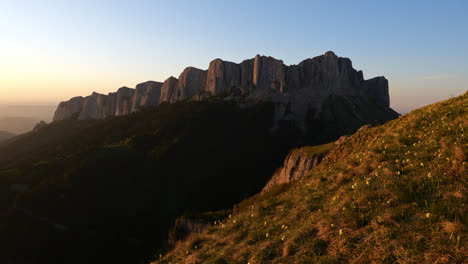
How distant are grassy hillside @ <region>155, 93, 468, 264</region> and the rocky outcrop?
72.7 ft

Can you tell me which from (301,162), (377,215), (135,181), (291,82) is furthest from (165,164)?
(291,82)

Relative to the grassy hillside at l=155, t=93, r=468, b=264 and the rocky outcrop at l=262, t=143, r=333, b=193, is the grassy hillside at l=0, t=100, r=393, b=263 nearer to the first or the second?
the rocky outcrop at l=262, t=143, r=333, b=193

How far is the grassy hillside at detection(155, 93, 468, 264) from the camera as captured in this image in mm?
6270

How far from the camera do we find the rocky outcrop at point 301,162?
36.8 metres

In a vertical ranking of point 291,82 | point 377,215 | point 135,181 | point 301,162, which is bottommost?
point 135,181

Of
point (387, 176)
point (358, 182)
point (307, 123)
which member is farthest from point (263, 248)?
point (307, 123)

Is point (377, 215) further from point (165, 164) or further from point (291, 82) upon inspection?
point (291, 82)

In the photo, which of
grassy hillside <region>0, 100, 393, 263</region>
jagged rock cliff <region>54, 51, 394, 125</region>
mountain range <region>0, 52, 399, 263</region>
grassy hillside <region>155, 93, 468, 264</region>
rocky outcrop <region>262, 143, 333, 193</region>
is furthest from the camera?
jagged rock cliff <region>54, 51, 394, 125</region>

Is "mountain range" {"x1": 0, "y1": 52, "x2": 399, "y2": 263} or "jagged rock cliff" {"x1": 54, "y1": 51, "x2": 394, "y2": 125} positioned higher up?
"jagged rock cliff" {"x1": 54, "y1": 51, "x2": 394, "y2": 125}

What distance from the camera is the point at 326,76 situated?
17375cm

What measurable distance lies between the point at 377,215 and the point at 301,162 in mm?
31582

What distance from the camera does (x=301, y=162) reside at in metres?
38.8

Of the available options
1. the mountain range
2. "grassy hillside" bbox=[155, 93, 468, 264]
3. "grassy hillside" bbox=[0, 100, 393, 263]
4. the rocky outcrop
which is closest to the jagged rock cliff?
the mountain range

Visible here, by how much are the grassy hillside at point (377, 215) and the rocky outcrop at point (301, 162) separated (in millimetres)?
22169
